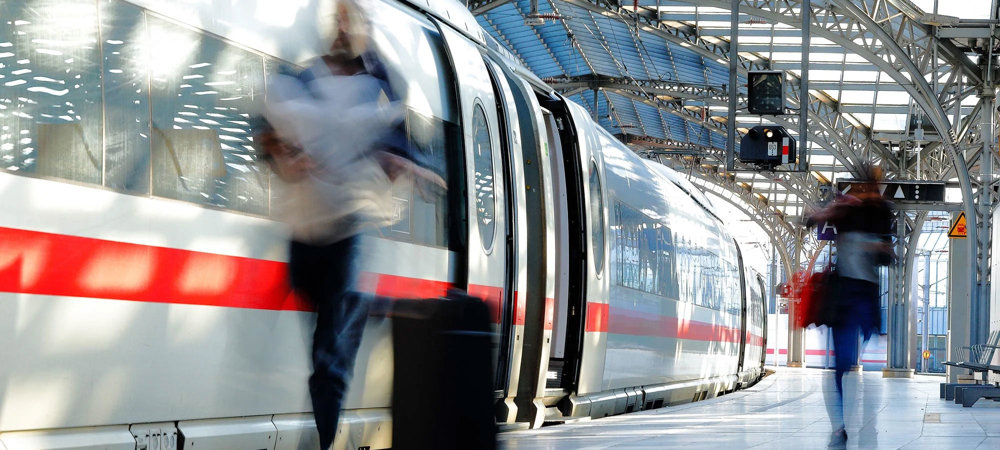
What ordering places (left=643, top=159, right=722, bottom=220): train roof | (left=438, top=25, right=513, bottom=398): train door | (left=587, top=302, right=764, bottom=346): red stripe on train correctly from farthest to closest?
(left=643, top=159, right=722, bottom=220): train roof
(left=587, top=302, right=764, bottom=346): red stripe on train
(left=438, top=25, right=513, bottom=398): train door

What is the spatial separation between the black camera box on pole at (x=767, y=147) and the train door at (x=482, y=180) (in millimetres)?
11660

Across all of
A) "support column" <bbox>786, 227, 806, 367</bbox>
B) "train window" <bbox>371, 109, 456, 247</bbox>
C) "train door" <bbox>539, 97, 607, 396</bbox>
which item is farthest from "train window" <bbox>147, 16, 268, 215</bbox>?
"support column" <bbox>786, 227, 806, 367</bbox>

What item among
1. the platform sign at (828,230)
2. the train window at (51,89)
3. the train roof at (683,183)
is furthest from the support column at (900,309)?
the train window at (51,89)

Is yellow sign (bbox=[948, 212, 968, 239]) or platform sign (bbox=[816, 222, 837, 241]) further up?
yellow sign (bbox=[948, 212, 968, 239])

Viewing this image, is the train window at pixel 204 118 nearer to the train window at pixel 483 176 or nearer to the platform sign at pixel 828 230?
the train window at pixel 483 176

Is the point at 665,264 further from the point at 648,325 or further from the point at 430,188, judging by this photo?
the point at 430,188

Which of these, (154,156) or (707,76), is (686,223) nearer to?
(154,156)

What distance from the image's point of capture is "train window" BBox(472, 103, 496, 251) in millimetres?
7199

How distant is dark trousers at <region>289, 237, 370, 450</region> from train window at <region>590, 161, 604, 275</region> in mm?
5601

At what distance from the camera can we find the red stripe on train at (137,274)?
12.6 ft

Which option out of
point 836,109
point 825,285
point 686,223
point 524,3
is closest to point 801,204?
point 836,109

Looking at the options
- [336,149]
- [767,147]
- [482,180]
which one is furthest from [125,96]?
[767,147]

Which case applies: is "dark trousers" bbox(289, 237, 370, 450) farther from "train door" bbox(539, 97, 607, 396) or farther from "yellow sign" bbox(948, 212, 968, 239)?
"yellow sign" bbox(948, 212, 968, 239)

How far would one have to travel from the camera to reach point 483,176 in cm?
733
